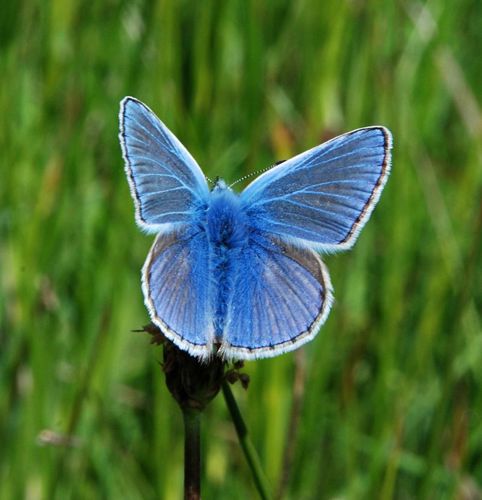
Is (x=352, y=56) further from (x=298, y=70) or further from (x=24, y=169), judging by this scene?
(x=24, y=169)

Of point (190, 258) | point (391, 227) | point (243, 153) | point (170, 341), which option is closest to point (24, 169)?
point (243, 153)

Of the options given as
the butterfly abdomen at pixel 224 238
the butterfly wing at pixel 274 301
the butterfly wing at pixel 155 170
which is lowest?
the butterfly wing at pixel 274 301

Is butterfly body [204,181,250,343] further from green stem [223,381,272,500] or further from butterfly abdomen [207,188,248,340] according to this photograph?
green stem [223,381,272,500]

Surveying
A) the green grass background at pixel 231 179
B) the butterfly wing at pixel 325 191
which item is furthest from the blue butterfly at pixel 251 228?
the green grass background at pixel 231 179

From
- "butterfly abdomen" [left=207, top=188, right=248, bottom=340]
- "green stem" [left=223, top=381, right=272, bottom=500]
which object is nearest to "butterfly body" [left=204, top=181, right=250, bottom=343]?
"butterfly abdomen" [left=207, top=188, right=248, bottom=340]

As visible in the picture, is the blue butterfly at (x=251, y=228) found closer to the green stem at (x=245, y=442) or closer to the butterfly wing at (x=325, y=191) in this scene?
the butterfly wing at (x=325, y=191)

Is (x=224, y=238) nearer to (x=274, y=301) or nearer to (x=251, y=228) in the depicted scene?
(x=251, y=228)

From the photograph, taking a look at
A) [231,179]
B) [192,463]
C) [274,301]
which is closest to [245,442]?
[192,463]
